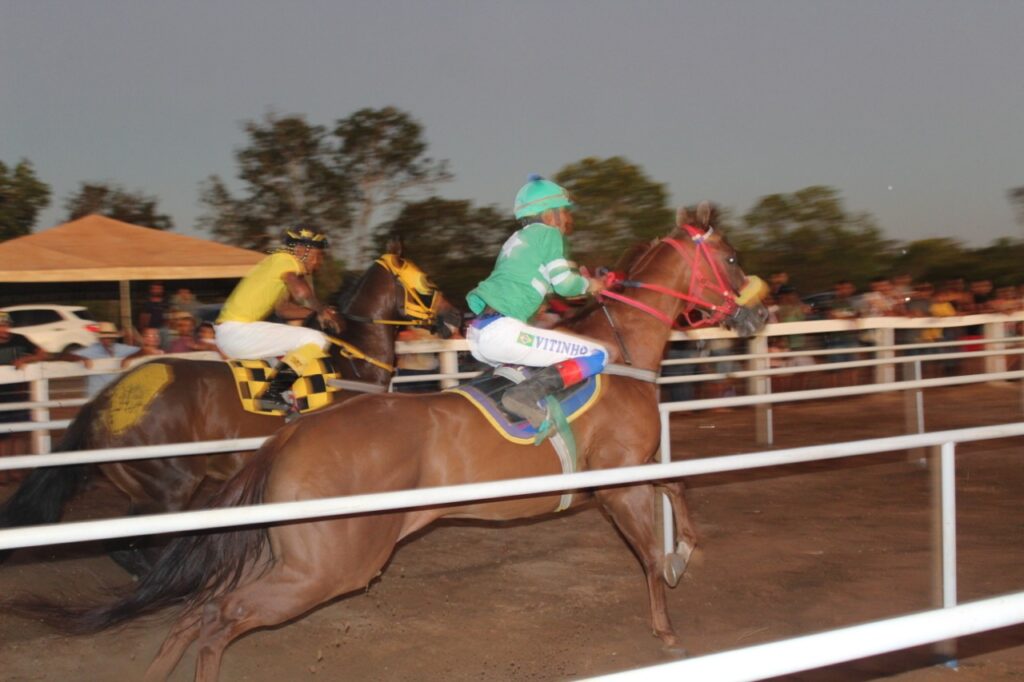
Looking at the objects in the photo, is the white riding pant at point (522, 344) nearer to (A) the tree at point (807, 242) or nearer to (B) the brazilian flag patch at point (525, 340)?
(B) the brazilian flag patch at point (525, 340)

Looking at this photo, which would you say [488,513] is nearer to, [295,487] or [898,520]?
[295,487]

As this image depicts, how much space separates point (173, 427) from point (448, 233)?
1999 cm

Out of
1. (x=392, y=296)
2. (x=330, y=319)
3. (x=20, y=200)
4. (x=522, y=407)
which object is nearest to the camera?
(x=522, y=407)

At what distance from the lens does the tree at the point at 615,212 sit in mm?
23141

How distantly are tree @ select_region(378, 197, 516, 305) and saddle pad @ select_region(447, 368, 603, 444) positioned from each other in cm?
2085

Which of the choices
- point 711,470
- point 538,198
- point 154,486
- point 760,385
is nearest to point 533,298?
point 538,198

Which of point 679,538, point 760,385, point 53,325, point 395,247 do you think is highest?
point 395,247

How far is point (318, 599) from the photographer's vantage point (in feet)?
12.0

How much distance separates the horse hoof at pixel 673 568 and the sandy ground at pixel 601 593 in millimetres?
203

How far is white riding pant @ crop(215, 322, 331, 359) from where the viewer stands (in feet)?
20.1

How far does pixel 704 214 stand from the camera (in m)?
5.14

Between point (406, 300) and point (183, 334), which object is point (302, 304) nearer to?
point (406, 300)

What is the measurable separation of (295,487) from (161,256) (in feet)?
48.1

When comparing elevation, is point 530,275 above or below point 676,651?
above
